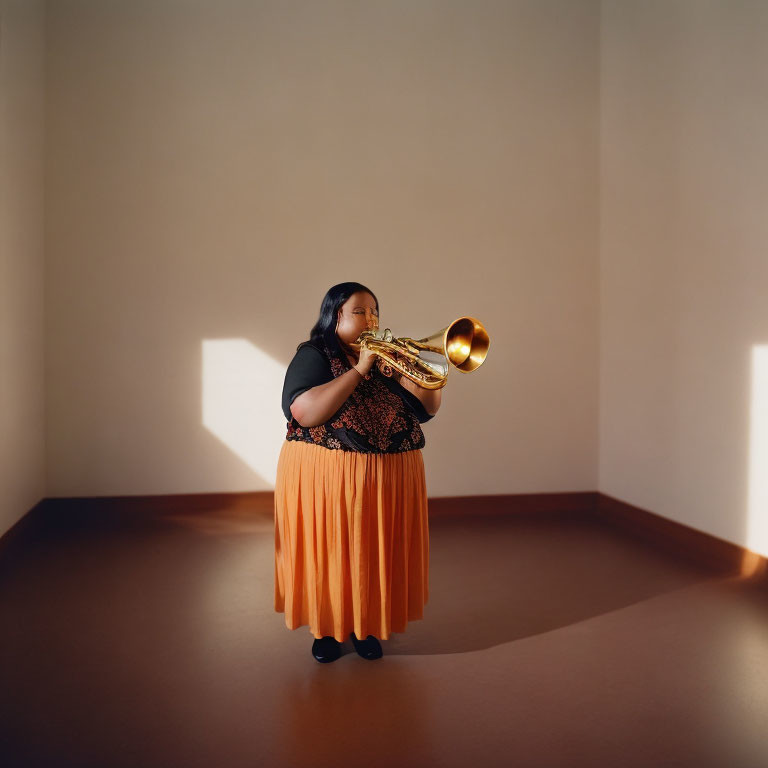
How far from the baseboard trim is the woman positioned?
2.19 metres

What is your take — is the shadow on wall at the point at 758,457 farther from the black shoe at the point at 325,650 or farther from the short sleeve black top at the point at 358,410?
the black shoe at the point at 325,650

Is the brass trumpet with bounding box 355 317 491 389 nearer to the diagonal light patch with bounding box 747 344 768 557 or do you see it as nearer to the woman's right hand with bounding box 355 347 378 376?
the woman's right hand with bounding box 355 347 378 376

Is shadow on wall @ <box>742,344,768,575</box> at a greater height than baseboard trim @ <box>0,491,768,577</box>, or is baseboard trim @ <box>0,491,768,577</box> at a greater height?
shadow on wall @ <box>742,344,768,575</box>

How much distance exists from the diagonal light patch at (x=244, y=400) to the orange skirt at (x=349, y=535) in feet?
7.59

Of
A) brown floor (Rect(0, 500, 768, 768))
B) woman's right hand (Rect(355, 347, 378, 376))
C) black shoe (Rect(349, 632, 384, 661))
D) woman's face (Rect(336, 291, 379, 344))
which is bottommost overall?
brown floor (Rect(0, 500, 768, 768))

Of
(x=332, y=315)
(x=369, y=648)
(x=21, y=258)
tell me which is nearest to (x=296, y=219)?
(x=21, y=258)

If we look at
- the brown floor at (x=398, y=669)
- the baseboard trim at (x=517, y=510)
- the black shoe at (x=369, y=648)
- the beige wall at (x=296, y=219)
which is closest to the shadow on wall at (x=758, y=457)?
the baseboard trim at (x=517, y=510)

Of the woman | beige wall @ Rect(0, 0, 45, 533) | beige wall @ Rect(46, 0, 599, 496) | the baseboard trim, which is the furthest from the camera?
beige wall @ Rect(46, 0, 599, 496)

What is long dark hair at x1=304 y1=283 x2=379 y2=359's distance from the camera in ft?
8.21

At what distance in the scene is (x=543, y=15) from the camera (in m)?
5.03

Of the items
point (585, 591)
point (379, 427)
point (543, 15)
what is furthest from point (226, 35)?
point (585, 591)

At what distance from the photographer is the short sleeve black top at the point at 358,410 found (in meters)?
2.42

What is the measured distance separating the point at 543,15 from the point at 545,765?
195 inches

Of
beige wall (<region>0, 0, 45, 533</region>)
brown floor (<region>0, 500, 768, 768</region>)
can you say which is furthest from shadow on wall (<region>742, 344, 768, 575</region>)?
beige wall (<region>0, 0, 45, 533</region>)
